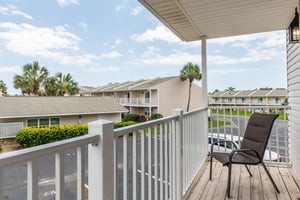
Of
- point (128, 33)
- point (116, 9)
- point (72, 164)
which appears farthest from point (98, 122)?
point (128, 33)

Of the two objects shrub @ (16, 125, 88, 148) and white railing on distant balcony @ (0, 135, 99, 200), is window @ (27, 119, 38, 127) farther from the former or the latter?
white railing on distant balcony @ (0, 135, 99, 200)

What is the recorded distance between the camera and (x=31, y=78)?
17.8 feet

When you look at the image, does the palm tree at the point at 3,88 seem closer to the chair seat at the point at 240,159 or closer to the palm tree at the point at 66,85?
the palm tree at the point at 66,85

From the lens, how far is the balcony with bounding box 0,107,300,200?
0.72 metres

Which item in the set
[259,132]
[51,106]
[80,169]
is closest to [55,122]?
[51,106]

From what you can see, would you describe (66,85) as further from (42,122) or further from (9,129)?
(9,129)

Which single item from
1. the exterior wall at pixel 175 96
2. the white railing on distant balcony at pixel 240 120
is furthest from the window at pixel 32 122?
the exterior wall at pixel 175 96

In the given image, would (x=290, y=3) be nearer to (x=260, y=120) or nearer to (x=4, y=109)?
(x=260, y=120)

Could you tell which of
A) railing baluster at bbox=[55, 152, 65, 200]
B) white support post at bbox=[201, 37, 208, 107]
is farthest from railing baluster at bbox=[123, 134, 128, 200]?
white support post at bbox=[201, 37, 208, 107]

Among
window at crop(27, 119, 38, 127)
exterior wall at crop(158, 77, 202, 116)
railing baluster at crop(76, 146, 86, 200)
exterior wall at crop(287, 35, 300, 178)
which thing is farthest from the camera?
exterior wall at crop(158, 77, 202, 116)

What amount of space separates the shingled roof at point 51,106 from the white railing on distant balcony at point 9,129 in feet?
0.89

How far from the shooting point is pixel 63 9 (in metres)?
7.30

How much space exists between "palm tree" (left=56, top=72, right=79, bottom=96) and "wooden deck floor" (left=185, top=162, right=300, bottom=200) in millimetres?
4737

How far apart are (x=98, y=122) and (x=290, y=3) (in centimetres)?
282
